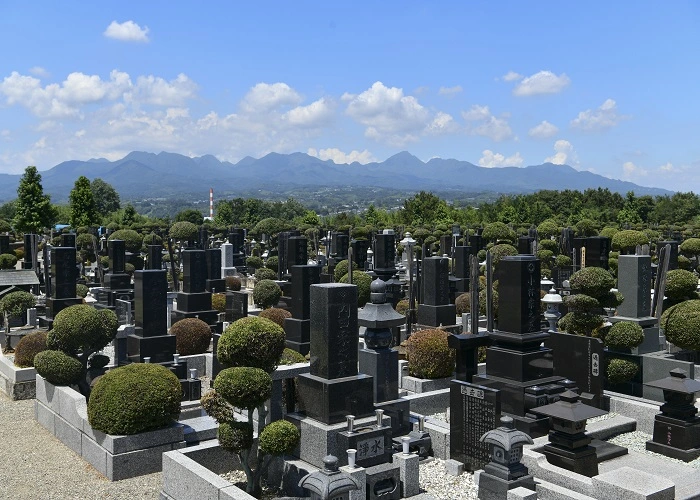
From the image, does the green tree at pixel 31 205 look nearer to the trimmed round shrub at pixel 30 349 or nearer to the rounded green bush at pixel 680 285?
the trimmed round shrub at pixel 30 349

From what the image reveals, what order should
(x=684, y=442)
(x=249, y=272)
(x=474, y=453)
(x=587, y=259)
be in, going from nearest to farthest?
(x=474, y=453) < (x=684, y=442) < (x=587, y=259) < (x=249, y=272)

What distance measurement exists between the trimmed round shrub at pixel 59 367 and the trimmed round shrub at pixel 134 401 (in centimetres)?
174

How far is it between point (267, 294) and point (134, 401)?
42.6 feet

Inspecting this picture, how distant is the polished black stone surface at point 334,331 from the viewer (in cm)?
923

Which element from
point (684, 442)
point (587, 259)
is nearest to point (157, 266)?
point (587, 259)

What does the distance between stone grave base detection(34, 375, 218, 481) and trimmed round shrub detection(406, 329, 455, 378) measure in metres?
4.50

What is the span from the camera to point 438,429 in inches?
416

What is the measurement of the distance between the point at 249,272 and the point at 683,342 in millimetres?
25803

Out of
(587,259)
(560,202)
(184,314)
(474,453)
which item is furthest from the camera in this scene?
(560,202)

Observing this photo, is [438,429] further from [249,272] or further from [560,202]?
[560,202]

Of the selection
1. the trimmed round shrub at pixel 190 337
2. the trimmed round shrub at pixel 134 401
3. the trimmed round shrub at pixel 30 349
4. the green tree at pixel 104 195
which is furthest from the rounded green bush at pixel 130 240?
the green tree at pixel 104 195

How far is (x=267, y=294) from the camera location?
22.7 metres

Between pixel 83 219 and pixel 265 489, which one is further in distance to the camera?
pixel 83 219

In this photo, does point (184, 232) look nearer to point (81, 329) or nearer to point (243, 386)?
point (81, 329)
